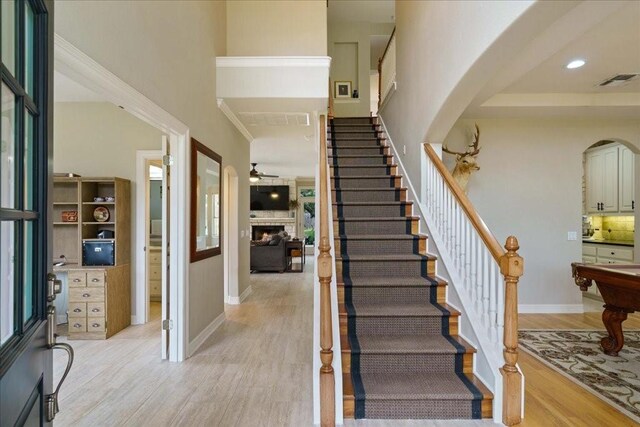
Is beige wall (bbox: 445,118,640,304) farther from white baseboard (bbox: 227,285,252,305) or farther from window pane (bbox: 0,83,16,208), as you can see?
window pane (bbox: 0,83,16,208)

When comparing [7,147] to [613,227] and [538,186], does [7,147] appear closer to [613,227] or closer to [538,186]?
[538,186]

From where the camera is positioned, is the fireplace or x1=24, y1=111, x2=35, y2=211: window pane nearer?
x1=24, y1=111, x2=35, y2=211: window pane

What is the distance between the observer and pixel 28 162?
996 mm

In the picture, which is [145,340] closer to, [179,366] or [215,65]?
[179,366]

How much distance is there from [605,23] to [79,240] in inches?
216

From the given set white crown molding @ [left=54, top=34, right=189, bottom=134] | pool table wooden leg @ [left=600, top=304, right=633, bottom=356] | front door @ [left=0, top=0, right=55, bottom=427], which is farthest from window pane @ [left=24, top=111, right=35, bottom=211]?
pool table wooden leg @ [left=600, top=304, right=633, bottom=356]

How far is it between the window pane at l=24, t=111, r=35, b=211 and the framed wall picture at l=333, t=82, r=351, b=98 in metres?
7.71

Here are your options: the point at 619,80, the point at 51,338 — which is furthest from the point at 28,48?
the point at 619,80

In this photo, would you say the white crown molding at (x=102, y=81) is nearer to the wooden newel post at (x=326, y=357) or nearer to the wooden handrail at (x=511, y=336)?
the wooden newel post at (x=326, y=357)

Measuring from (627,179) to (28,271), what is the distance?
773cm

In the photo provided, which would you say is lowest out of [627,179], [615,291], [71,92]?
[615,291]

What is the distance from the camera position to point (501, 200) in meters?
5.01

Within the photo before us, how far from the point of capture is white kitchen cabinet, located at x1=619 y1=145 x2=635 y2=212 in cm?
586

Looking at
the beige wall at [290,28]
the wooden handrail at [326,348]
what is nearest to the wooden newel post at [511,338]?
the wooden handrail at [326,348]
